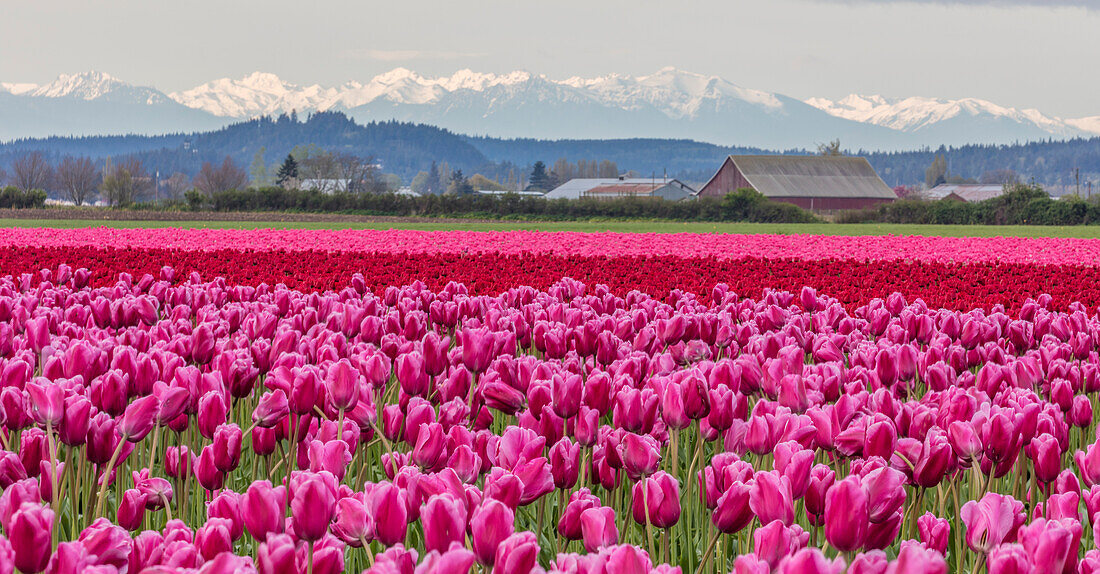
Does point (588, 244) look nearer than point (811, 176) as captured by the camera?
Yes

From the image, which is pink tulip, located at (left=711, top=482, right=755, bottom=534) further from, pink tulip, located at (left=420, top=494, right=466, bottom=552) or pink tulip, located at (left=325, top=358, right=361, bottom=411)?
pink tulip, located at (left=325, top=358, right=361, bottom=411)

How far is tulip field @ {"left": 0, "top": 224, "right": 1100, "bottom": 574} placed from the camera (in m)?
2.23

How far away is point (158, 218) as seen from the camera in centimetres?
5953

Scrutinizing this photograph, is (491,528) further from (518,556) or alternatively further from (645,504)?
(645,504)

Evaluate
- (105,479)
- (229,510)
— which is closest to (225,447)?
(105,479)

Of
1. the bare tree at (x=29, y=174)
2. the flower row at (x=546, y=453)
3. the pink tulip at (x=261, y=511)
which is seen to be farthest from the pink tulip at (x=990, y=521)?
the bare tree at (x=29, y=174)

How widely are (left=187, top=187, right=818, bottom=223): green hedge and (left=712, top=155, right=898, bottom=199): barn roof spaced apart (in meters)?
46.4

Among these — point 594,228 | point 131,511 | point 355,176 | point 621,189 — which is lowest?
point 594,228

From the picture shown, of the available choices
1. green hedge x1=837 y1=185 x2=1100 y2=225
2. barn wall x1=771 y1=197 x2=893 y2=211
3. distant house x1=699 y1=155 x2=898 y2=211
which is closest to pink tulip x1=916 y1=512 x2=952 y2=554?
green hedge x1=837 y1=185 x2=1100 y2=225

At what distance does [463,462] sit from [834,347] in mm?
2988

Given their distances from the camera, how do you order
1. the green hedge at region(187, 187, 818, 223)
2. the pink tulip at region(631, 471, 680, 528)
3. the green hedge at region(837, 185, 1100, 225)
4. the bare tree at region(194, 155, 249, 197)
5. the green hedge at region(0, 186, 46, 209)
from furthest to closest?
the bare tree at region(194, 155, 249, 197) < the green hedge at region(0, 186, 46, 209) < the green hedge at region(187, 187, 818, 223) < the green hedge at region(837, 185, 1100, 225) < the pink tulip at region(631, 471, 680, 528)

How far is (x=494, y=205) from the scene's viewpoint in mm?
69062

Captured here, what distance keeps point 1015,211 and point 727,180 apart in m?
52.8

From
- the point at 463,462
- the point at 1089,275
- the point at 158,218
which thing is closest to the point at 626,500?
the point at 463,462
